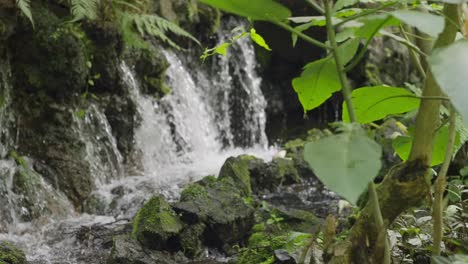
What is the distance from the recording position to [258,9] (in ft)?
3.05

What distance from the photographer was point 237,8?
92 centimetres

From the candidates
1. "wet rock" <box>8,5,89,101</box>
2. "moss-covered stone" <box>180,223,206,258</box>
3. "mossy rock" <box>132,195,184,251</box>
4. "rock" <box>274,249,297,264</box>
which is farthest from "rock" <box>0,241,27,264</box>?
"wet rock" <box>8,5,89,101</box>

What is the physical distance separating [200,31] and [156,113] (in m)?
2.01

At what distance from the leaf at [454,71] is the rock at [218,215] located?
2.98 metres

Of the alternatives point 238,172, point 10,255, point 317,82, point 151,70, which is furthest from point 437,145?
point 151,70

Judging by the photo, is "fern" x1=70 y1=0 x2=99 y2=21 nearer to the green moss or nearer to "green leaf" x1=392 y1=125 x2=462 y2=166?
the green moss

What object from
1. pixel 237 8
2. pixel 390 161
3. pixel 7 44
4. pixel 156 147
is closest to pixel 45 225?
pixel 7 44

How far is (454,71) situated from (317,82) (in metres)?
0.47

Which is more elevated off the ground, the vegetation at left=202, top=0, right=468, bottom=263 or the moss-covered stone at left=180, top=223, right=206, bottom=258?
the vegetation at left=202, top=0, right=468, bottom=263

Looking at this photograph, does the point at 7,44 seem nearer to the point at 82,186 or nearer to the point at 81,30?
the point at 81,30

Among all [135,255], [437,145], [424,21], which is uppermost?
[424,21]

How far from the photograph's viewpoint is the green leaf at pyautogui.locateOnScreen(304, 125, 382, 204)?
2.40 ft

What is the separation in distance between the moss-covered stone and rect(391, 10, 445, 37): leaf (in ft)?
9.73

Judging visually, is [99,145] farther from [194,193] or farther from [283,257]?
[283,257]
